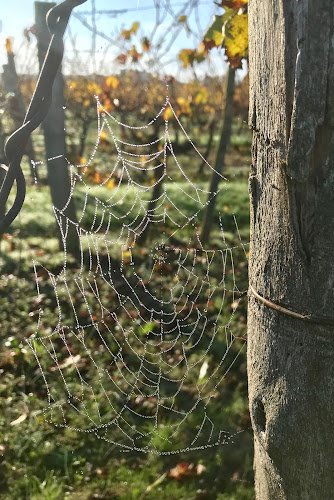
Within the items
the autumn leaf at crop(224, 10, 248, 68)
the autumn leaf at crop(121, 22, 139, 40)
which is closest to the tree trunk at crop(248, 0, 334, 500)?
the autumn leaf at crop(224, 10, 248, 68)

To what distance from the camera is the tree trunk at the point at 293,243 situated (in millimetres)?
1106

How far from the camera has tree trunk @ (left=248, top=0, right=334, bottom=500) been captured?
1.11 m

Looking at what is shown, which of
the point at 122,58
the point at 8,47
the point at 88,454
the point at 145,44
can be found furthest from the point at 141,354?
the point at 122,58

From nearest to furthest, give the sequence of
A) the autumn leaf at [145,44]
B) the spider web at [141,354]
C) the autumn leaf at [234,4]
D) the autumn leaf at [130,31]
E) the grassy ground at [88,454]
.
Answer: the autumn leaf at [234,4] → the grassy ground at [88,454] → the spider web at [141,354] → the autumn leaf at [130,31] → the autumn leaf at [145,44]

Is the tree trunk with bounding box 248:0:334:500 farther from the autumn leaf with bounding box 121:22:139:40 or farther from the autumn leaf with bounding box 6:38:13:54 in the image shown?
the autumn leaf with bounding box 121:22:139:40

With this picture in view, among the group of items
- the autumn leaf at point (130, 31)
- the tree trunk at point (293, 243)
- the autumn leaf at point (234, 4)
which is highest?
the autumn leaf at point (130, 31)

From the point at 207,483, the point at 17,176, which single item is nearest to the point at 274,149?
the point at 17,176

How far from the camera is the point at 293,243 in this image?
1.22 metres

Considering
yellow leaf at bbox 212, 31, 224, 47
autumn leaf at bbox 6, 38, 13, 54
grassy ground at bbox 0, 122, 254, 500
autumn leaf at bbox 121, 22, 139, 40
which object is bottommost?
grassy ground at bbox 0, 122, 254, 500

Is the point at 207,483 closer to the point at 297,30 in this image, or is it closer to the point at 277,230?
the point at 277,230

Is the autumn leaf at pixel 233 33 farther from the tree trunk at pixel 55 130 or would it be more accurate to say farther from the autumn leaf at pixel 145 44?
the autumn leaf at pixel 145 44

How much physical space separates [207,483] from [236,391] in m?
0.92

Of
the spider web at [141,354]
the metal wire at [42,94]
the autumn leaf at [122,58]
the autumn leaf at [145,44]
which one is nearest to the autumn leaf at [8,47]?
the spider web at [141,354]

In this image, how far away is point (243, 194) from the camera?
9094mm
